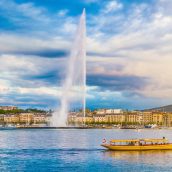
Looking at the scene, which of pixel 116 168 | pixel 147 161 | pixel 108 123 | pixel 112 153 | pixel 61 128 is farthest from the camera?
pixel 108 123

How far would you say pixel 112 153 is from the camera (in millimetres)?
47125

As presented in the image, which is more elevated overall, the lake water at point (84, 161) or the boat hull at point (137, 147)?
the boat hull at point (137, 147)

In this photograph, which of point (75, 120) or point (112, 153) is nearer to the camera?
point (112, 153)

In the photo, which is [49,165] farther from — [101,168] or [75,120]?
[75,120]

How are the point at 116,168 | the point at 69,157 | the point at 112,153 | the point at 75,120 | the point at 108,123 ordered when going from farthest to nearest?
the point at 108,123 → the point at 75,120 → the point at 112,153 → the point at 69,157 → the point at 116,168

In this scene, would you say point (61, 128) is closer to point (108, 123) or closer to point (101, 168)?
point (108, 123)

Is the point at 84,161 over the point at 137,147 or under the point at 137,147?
under

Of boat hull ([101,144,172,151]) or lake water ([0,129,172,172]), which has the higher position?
boat hull ([101,144,172,151])

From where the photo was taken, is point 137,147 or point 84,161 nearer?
point 84,161

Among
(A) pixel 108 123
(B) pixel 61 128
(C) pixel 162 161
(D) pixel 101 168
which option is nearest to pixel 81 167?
(D) pixel 101 168

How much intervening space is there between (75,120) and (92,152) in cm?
12479

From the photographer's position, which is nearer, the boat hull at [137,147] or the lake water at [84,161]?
the lake water at [84,161]

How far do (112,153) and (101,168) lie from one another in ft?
33.1

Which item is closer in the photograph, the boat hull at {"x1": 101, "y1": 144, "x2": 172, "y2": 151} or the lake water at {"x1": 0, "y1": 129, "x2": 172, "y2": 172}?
the lake water at {"x1": 0, "y1": 129, "x2": 172, "y2": 172}
